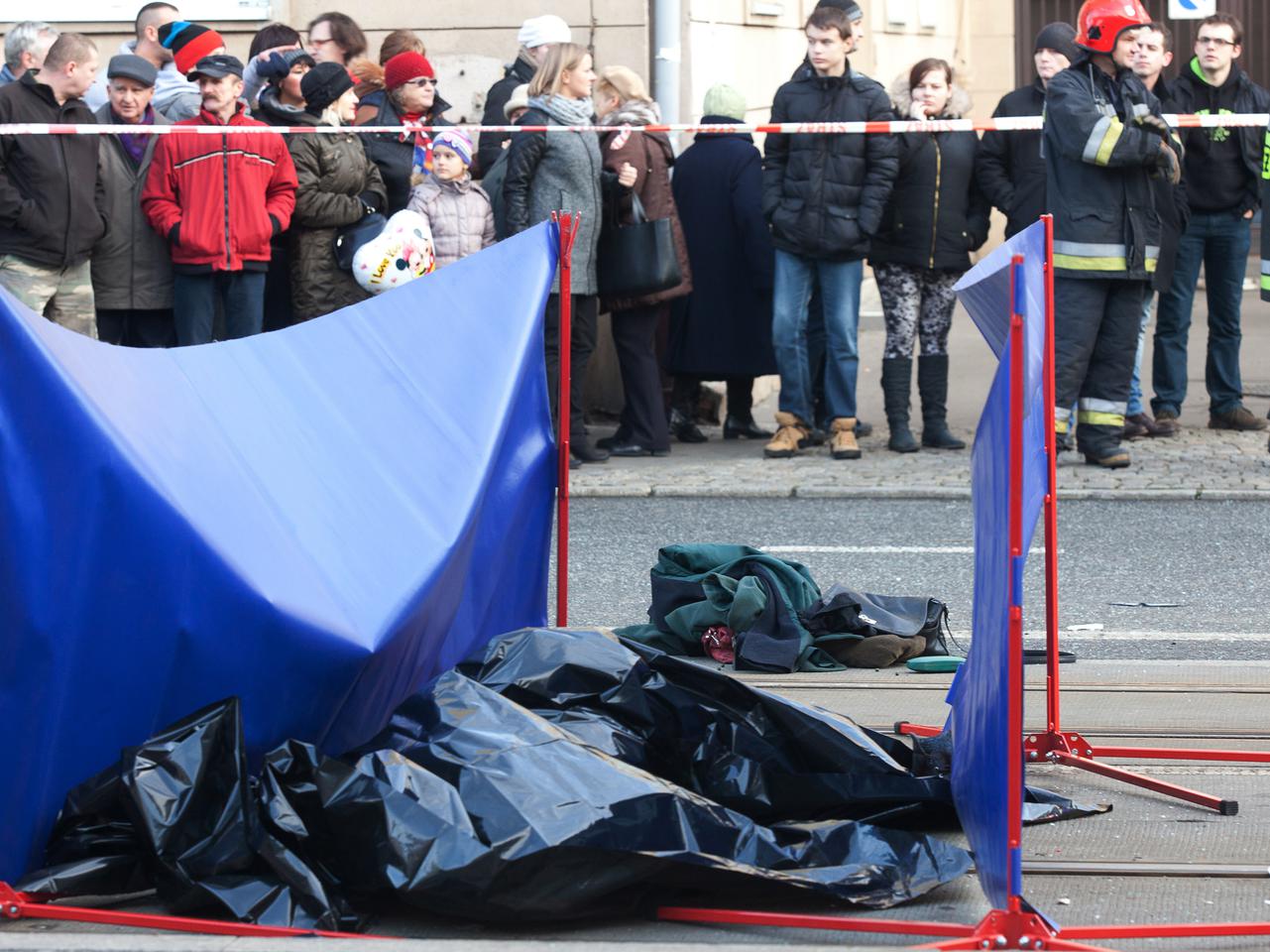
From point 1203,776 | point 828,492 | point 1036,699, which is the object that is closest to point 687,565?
point 1036,699

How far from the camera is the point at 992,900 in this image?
3.67 metres

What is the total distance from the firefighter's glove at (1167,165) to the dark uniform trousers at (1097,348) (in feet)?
1.71

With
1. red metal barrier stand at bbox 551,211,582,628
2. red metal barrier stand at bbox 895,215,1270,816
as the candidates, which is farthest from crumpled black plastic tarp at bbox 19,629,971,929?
red metal barrier stand at bbox 551,211,582,628

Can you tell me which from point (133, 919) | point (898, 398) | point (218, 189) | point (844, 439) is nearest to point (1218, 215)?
point (898, 398)

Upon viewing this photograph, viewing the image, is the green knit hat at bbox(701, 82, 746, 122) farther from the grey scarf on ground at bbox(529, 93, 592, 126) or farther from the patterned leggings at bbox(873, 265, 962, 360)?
the patterned leggings at bbox(873, 265, 962, 360)

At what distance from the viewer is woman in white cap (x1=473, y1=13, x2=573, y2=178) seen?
36.7 ft

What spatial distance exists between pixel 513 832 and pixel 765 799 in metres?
0.70

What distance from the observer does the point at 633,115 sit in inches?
424

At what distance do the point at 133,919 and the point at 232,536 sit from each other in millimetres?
777

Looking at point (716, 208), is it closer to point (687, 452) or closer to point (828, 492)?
point (687, 452)

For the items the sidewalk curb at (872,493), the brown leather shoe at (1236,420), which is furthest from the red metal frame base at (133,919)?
the brown leather shoe at (1236,420)

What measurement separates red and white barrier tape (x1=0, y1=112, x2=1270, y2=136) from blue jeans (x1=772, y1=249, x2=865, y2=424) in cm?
67

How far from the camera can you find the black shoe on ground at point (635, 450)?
11.1 metres

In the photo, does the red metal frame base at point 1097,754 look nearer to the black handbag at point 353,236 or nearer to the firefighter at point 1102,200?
the firefighter at point 1102,200
